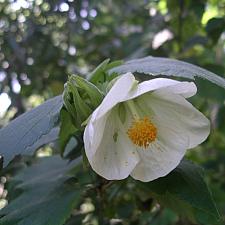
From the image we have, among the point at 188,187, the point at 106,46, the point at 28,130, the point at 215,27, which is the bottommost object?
the point at 106,46

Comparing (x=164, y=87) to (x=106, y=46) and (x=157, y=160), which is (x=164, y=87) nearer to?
(x=157, y=160)

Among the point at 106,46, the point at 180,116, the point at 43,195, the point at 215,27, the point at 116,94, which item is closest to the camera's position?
the point at 116,94

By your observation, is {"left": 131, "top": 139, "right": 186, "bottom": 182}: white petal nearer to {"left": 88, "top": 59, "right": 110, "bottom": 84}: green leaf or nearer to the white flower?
the white flower

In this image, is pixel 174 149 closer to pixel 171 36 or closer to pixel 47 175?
pixel 47 175

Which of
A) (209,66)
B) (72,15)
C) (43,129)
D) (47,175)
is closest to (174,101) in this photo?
(43,129)

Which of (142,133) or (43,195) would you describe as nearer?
(142,133)

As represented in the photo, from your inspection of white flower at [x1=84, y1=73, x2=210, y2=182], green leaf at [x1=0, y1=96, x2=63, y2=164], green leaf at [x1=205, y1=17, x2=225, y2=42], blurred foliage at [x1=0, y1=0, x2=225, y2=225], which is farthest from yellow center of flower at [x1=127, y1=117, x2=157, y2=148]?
green leaf at [x1=205, y1=17, x2=225, y2=42]

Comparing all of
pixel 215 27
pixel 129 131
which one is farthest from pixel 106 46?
pixel 129 131
